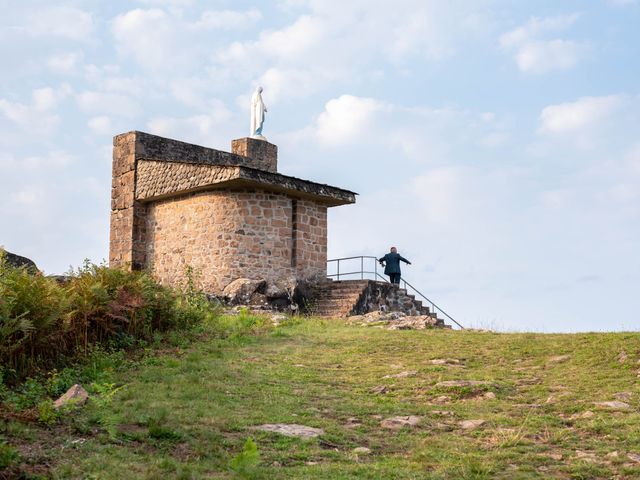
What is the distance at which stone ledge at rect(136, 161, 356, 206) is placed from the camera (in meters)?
22.3

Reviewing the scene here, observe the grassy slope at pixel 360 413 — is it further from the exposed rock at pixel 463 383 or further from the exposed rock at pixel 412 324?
the exposed rock at pixel 412 324

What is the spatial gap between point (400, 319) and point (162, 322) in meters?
6.97

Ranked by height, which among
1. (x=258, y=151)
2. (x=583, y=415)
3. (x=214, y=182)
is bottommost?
(x=583, y=415)

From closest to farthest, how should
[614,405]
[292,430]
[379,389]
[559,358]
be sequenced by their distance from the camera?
[292,430], [614,405], [379,389], [559,358]

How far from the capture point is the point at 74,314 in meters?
12.2

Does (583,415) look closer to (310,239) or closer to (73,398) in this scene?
(73,398)

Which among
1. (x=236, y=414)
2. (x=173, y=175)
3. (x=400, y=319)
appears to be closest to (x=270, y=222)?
(x=173, y=175)

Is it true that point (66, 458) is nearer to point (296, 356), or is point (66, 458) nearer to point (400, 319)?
point (296, 356)

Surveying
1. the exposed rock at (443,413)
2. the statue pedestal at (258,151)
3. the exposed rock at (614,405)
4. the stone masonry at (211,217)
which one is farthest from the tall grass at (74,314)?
the statue pedestal at (258,151)

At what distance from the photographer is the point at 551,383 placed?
38.3 feet

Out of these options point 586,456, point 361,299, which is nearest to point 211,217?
point 361,299

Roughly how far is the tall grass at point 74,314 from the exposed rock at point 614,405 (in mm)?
7758

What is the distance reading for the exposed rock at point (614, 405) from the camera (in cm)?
988

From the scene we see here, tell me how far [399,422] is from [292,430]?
1486 millimetres
